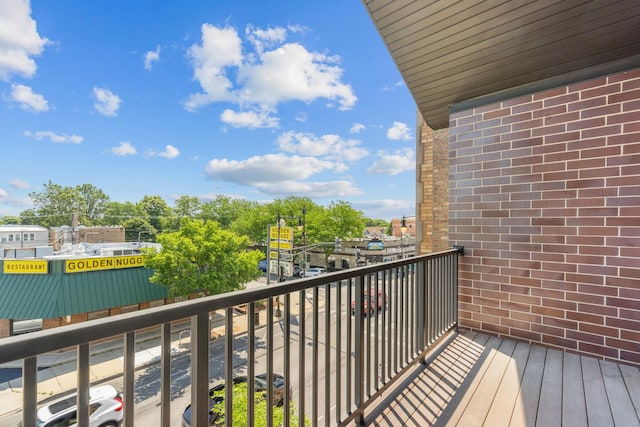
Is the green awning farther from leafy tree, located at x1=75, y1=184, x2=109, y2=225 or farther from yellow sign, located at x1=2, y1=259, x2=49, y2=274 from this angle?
leafy tree, located at x1=75, y1=184, x2=109, y2=225

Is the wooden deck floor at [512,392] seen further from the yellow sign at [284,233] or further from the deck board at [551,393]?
the yellow sign at [284,233]

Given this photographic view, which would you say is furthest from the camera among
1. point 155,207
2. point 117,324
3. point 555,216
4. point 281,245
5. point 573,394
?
point 155,207

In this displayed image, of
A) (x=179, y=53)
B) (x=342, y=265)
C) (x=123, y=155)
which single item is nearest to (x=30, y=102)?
(x=123, y=155)

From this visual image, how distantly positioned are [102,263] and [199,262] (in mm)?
3632

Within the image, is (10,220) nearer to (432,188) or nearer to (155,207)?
(155,207)

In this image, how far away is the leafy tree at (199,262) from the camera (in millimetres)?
11828

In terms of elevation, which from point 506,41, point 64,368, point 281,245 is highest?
point 506,41

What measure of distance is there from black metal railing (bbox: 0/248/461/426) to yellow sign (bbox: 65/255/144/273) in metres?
12.6

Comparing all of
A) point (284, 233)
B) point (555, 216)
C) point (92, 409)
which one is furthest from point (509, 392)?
point (284, 233)

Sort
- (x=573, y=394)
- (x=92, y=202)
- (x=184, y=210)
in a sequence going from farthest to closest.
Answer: (x=92, y=202)
(x=184, y=210)
(x=573, y=394)

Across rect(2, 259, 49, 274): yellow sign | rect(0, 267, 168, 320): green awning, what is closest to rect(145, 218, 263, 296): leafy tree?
rect(0, 267, 168, 320): green awning

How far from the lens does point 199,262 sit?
1238 cm

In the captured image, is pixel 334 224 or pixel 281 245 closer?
pixel 281 245

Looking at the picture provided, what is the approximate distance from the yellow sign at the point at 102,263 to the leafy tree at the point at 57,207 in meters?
37.3
